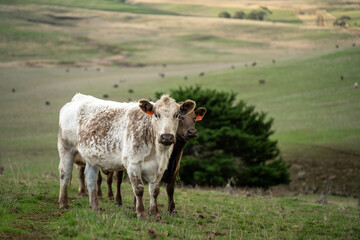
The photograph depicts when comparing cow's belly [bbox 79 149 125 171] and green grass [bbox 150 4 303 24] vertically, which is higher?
green grass [bbox 150 4 303 24]

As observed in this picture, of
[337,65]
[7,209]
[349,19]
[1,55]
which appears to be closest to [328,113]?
[349,19]

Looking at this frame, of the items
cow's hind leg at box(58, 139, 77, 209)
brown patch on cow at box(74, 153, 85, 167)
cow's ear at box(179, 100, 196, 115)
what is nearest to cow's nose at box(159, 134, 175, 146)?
cow's ear at box(179, 100, 196, 115)

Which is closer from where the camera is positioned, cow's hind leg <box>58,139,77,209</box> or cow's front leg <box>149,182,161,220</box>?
cow's front leg <box>149,182,161,220</box>

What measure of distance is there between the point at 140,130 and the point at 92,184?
2.00 m

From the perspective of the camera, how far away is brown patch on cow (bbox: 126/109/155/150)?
1069 centimetres

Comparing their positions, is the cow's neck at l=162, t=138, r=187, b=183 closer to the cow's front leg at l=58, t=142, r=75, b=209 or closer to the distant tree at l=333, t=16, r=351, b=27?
the cow's front leg at l=58, t=142, r=75, b=209

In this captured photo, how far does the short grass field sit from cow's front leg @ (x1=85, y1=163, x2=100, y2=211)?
1.59 ft

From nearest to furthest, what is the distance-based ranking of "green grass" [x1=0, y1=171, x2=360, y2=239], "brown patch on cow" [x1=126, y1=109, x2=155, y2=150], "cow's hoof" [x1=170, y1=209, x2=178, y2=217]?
"green grass" [x1=0, y1=171, x2=360, y2=239] < "brown patch on cow" [x1=126, y1=109, x2=155, y2=150] < "cow's hoof" [x1=170, y1=209, x2=178, y2=217]

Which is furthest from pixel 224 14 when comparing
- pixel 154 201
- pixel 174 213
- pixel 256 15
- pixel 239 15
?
pixel 154 201

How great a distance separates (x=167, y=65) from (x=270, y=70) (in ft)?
98.1

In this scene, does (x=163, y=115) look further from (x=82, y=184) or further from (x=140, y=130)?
(x=82, y=184)

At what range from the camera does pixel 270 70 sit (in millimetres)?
72938

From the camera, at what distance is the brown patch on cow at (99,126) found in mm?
11220

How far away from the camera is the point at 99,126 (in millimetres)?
11375
